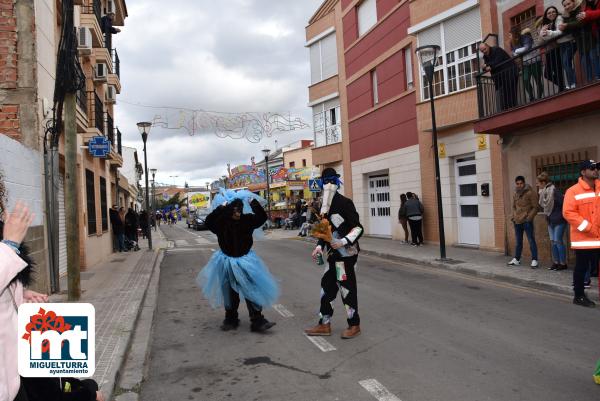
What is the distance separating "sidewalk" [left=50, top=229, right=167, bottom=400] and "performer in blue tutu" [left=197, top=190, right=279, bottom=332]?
4.19ft

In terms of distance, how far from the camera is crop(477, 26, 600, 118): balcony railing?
9.21 m

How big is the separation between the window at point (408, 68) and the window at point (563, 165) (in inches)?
270

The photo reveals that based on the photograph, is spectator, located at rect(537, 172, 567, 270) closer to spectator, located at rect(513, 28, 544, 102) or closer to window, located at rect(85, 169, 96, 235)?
spectator, located at rect(513, 28, 544, 102)

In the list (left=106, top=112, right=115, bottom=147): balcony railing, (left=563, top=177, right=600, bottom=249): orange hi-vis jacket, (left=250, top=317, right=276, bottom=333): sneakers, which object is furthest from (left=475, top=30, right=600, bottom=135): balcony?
(left=106, top=112, right=115, bottom=147): balcony railing

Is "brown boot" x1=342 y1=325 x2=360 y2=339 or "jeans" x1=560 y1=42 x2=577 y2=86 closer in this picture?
"brown boot" x1=342 y1=325 x2=360 y2=339

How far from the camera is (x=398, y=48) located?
17.4m

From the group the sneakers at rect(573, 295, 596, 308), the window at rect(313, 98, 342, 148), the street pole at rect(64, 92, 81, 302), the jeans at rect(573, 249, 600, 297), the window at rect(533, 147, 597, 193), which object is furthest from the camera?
the window at rect(313, 98, 342, 148)

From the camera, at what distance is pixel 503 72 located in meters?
11.4

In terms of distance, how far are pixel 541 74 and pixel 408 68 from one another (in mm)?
7311

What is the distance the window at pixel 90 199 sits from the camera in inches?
583

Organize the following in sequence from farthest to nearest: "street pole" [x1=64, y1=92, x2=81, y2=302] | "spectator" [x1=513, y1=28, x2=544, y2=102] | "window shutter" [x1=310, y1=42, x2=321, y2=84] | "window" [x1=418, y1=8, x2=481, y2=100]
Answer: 1. "window shutter" [x1=310, y1=42, x2=321, y2=84]
2. "window" [x1=418, y1=8, x2=481, y2=100]
3. "spectator" [x1=513, y1=28, x2=544, y2=102]
4. "street pole" [x1=64, y1=92, x2=81, y2=302]

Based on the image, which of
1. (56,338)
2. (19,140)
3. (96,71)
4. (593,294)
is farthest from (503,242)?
(96,71)

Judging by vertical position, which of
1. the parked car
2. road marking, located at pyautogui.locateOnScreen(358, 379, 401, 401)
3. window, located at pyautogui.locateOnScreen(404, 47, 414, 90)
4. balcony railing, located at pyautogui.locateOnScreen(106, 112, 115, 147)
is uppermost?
window, located at pyautogui.locateOnScreen(404, 47, 414, 90)

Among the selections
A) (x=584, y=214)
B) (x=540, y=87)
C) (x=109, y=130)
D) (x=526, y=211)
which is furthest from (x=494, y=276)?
(x=109, y=130)
